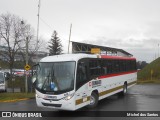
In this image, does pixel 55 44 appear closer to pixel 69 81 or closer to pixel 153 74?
pixel 153 74

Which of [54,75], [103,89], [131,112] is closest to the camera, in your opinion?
[54,75]

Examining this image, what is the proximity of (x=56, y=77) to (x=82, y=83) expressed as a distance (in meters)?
1.36

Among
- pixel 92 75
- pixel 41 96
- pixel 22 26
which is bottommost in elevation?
pixel 41 96

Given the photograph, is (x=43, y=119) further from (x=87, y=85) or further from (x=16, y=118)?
(x=87, y=85)

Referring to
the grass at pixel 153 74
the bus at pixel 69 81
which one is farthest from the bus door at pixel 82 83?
the grass at pixel 153 74

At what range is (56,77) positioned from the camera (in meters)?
13.1

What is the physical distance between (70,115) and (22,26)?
155ft

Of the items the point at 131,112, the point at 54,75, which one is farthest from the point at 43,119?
the point at 131,112

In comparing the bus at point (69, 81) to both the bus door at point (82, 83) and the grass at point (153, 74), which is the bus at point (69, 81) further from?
the grass at point (153, 74)

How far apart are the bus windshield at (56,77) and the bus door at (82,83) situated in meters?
0.43

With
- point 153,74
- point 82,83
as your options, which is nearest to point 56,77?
point 82,83

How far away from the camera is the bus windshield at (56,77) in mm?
12891

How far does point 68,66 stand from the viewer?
13.4 metres

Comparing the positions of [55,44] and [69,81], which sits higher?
[55,44]
